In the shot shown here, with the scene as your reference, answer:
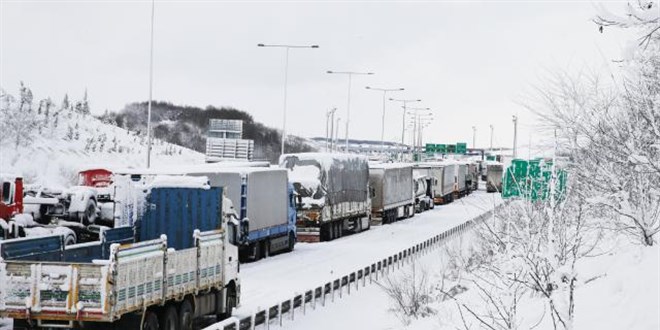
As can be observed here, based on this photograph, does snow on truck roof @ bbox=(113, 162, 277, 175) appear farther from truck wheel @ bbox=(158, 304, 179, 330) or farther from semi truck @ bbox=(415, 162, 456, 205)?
semi truck @ bbox=(415, 162, 456, 205)

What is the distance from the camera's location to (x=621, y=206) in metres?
16.3

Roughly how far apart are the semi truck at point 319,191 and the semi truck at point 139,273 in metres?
22.4

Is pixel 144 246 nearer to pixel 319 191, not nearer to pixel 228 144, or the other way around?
pixel 319 191

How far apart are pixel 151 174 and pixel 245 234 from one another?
4881mm

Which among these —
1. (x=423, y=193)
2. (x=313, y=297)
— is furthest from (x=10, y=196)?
(x=423, y=193)

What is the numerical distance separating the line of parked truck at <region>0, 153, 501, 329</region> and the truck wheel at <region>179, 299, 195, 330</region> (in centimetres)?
2

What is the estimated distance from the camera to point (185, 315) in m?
16.9

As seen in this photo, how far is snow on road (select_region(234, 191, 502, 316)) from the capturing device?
2622cm

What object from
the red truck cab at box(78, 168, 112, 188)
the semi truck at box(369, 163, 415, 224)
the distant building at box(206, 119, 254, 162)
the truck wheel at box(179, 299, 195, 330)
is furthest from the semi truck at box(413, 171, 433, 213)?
the truck wheel at box(179, 299, 195, 330)

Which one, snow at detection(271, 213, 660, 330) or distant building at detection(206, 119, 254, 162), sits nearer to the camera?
snow at detection(271, 213, 660, 330)

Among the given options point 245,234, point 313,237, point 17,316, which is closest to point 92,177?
point 313,237

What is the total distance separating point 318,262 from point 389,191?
78.3 ft

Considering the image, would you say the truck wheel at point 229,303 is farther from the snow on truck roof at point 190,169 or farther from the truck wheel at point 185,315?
the snow on truck roof at point 190,169

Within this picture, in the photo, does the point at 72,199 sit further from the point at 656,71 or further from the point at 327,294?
the point at 656,71
